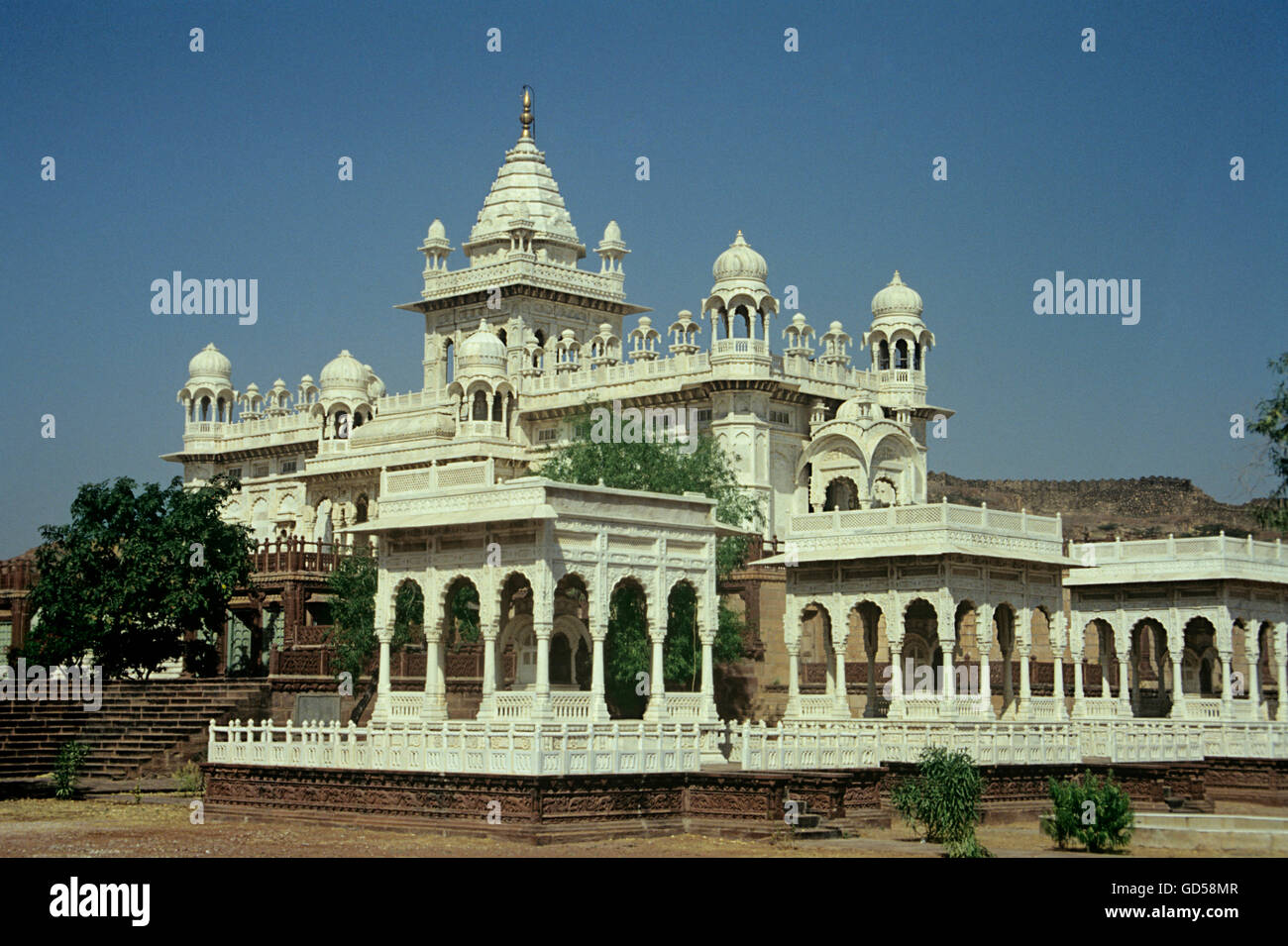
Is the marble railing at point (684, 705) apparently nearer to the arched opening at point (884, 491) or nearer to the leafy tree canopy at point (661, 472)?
the leafy tree canopy at point (661, 472)

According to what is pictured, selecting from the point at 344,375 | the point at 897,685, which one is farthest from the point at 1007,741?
the point at 344,375

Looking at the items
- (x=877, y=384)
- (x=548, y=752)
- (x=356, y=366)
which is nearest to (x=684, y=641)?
(x=548, y=752)

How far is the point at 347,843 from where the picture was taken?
27.9 m

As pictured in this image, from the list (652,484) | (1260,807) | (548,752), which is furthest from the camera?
(652,484)

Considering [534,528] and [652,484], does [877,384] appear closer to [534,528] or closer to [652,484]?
[652,484]

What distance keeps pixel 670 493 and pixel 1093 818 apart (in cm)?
1587

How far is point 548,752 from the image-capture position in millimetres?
28125

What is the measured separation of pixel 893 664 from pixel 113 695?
1902 cm

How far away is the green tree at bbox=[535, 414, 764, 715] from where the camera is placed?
142 ft

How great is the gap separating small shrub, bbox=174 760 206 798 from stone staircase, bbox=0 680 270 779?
4.00ft

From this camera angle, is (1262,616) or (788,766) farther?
(1262,616)

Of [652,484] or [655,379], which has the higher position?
[655,379]

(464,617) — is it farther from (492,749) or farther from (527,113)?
(527,113)

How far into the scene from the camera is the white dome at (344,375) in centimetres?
6838
